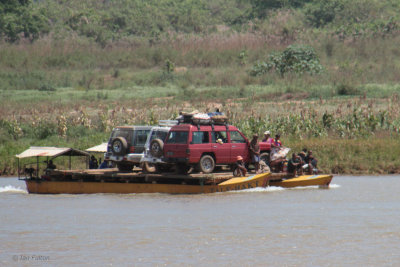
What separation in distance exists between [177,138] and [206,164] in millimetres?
1274

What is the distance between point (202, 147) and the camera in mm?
27438

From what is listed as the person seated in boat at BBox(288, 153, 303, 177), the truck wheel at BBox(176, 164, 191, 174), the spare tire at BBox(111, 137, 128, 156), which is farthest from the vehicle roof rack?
the person seated in boat at BBox(288, 153, 303, 177)

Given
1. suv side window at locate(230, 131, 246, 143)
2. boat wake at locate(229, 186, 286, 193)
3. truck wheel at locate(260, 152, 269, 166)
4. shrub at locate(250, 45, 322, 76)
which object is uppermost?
shrub at locate(250, 45, 322, 76)

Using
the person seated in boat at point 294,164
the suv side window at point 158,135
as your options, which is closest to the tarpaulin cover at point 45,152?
the suv side window at point 158,135

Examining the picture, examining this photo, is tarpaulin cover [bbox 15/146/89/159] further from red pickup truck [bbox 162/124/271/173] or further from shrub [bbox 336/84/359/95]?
shrub [bbox 336/84/359/95]

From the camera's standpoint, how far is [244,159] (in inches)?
1129

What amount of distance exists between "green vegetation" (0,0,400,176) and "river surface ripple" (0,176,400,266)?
11.4 metres

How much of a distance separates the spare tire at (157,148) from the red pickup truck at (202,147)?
18 cm

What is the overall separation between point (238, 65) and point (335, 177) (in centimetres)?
3194

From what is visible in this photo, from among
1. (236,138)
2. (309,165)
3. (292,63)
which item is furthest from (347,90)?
(236,138)

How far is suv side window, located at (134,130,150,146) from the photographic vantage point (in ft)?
97.0

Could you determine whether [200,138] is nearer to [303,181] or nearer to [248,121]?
[303,181]

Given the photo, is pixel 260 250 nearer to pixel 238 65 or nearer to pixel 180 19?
pixel 238 65

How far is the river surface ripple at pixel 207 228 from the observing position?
16797 millimetres
